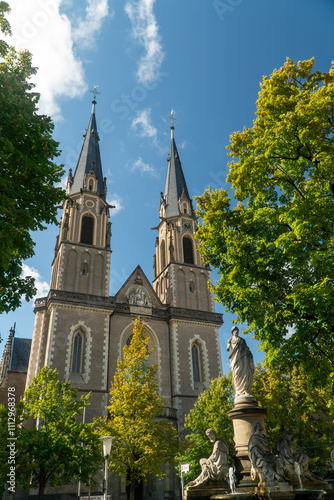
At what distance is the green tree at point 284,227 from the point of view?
10242 millimetres

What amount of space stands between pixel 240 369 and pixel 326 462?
16976 millimetres

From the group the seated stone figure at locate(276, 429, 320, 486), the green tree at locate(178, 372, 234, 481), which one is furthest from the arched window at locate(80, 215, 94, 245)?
the seated stone figure at locate(276, 429, 320, 486)

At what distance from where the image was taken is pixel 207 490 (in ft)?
32.3

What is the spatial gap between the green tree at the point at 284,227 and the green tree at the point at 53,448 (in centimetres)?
1194

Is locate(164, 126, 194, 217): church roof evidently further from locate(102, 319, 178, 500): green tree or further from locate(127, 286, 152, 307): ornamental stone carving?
locate(102, 319, 178, 500): green tree

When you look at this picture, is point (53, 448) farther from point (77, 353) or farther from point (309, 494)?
point (309, 494)

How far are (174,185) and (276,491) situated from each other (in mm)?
41113

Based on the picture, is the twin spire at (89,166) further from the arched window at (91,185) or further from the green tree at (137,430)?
the green tree at (137,430)

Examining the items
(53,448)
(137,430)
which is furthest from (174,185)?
(53,448)

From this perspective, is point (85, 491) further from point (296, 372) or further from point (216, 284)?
point (216, 284)

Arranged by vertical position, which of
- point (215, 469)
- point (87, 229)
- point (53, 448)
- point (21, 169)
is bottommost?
point (215, 469)

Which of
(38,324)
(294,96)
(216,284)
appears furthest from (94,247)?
(294,96)

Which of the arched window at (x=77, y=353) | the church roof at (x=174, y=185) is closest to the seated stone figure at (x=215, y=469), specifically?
the arched window at (x=77, y=353)

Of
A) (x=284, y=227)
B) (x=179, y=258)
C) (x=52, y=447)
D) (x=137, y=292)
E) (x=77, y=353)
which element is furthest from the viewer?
(x=179, y=258)
